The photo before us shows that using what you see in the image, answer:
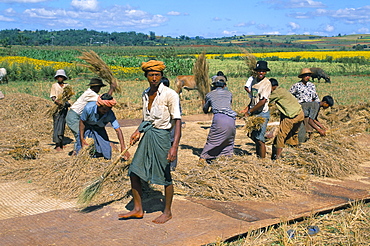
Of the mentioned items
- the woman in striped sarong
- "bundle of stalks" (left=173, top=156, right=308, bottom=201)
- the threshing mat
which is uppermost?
the woman in striped sarong

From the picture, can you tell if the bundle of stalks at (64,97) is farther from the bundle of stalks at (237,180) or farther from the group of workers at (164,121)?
the bundle of stalks at (237,180)

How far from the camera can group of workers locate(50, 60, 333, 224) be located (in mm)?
4320

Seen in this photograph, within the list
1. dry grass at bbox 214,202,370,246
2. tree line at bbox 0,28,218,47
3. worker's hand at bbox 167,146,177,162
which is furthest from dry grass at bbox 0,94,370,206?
tree line at bbox 0,28,218,47

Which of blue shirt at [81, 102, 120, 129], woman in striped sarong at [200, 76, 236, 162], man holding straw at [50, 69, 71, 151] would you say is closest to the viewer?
blue shirt at [81, 102, 120, 129]

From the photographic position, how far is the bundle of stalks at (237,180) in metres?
5.21

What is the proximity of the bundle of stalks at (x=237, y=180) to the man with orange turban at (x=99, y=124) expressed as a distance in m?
0.85

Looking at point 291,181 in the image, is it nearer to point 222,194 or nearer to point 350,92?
point 222,194

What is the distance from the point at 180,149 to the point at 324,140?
257cm

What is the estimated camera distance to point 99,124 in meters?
5.50

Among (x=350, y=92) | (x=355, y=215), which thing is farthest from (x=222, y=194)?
(x=350, y=92)

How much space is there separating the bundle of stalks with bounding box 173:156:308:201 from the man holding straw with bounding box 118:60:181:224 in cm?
96

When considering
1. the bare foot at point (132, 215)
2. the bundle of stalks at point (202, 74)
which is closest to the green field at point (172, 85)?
the bundle of stalks at point (202, 74)

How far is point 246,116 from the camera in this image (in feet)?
21.6

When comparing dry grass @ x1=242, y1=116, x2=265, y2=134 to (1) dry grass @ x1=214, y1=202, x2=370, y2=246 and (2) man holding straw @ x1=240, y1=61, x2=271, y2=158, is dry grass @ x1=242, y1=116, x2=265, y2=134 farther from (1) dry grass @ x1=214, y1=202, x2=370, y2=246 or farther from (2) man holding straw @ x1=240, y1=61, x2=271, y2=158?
(1) dry grass @ x1=214, y1=202, x2=370, y2=246
